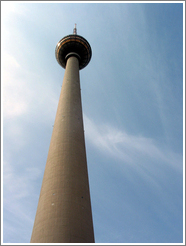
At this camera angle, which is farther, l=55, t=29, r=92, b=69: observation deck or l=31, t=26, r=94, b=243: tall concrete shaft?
l=55, t=29, r=92, b=69: observation deck

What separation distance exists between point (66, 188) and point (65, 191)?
309 mm

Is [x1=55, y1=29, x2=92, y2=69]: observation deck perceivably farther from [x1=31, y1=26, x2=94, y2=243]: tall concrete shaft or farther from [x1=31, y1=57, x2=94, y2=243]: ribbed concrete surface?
[x1=31, y1=57, x2=94, y2=243]: ribbed concrete surface

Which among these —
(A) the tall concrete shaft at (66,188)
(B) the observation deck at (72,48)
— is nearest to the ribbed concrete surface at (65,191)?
(A) the tall concrete shaft at (66,188)

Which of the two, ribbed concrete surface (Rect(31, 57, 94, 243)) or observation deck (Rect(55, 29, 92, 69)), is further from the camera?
observation deck (Rect(55, 29, 92, 69))

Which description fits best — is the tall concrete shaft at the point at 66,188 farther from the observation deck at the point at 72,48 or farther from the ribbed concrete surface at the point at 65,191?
the observation deck at the point at 72,48

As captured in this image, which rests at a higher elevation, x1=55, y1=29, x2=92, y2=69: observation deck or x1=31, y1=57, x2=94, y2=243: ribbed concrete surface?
x1=55, y1=29, x2=92, y2=69: observation deck

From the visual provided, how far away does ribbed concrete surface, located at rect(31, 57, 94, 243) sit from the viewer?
1628 cm

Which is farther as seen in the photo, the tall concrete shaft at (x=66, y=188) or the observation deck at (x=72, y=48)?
the observation deck at (x=72, y=48)

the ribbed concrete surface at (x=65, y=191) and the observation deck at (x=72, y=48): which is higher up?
the observation deck at (x=72, y=48)

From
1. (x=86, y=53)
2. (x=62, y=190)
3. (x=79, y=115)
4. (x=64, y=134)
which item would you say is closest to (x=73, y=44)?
(x=86, y=53)

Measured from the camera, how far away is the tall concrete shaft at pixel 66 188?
16.3m

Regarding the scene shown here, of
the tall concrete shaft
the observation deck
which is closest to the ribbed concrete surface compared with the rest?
the tall concrete shaft

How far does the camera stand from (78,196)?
1902cm

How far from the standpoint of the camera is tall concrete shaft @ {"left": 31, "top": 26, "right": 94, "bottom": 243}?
16328 mm
